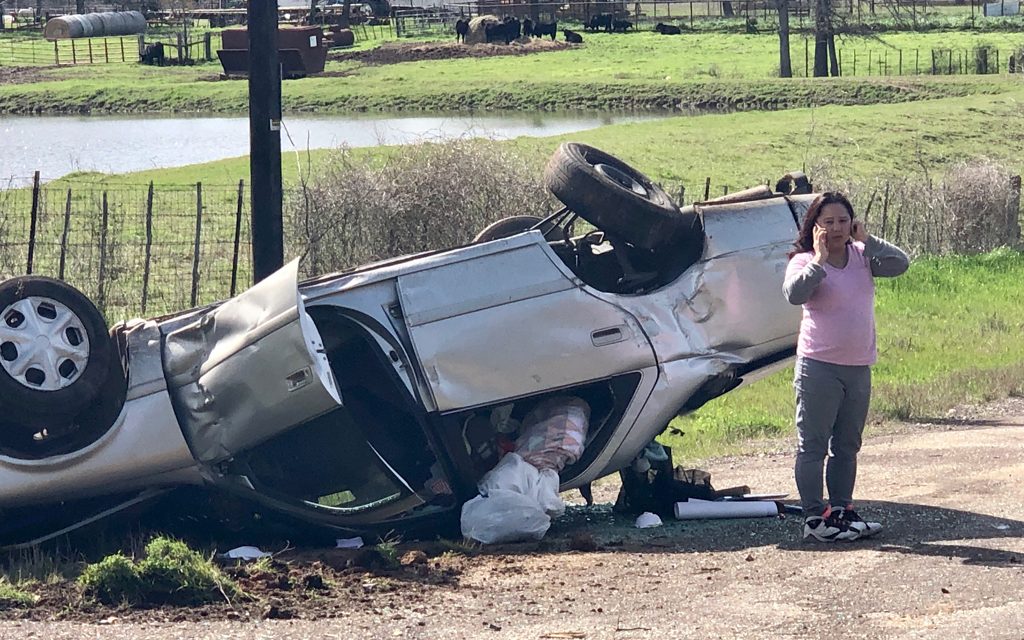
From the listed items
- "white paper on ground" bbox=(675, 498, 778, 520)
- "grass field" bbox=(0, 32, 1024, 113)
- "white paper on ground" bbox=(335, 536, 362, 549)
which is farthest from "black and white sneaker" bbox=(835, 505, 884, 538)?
"grass field" bbox=(0, 32, 1024, 113)

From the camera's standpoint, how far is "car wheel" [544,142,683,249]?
7766 millimetres

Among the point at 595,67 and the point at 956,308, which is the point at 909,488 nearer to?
the point at 956,308

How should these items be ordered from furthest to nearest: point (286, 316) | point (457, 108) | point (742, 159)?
point (457, 108) → point (742, 159) → point (286, 316)

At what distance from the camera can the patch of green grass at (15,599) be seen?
5914 mm

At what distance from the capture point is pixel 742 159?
33.7 meters

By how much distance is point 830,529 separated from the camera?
6973mm

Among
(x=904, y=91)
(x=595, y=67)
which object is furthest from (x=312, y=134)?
(x=595, y=67)

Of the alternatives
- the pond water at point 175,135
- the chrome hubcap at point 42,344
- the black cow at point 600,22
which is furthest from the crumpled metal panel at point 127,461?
the black cow at point 600,22

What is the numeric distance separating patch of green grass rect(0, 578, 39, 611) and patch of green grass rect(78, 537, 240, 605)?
21 cm

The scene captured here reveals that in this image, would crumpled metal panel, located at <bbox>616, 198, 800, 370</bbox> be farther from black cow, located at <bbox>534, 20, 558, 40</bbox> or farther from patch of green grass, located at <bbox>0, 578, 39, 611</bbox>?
black cow, located at <bbox>534, 20, 558, 40</bbox>

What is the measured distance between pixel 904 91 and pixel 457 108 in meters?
16.9

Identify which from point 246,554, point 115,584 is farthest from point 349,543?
point 115,584

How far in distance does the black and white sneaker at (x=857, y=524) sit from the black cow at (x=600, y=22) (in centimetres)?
8458

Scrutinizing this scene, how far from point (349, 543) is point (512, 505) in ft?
2.77
